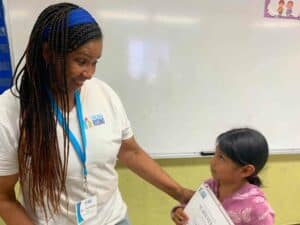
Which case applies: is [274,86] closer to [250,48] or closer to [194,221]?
[250,48]

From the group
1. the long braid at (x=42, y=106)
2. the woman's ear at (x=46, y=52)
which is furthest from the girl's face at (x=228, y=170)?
the woman's ear at (x=46, y=52)

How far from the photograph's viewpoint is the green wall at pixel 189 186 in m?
1.60

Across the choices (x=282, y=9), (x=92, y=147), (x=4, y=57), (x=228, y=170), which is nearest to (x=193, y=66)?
(x=282, y=9)

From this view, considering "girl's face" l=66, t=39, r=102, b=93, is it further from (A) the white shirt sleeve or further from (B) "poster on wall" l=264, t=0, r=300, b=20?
(B) "poster on wall" l=264, t=0, r=300, b=20

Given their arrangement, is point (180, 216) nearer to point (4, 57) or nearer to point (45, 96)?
point (45, 96)

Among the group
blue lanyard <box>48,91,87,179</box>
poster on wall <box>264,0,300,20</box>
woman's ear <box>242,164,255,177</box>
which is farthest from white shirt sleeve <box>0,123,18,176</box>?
poster on wall <box>264,0,300,20</box>

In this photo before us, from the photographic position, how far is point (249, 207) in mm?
945

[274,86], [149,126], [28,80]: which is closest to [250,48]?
[274,86]

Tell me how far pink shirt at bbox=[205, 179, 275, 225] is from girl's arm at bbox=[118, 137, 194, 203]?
0.62ft

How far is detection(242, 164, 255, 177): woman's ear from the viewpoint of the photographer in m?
0.97

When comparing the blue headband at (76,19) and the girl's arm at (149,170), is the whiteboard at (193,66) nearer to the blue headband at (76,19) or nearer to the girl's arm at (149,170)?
the girl's arm at (149,170)

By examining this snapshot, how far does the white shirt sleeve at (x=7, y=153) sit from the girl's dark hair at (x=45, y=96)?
0.06 feet

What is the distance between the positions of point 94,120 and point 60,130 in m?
0.11

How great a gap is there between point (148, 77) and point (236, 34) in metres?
0.45
